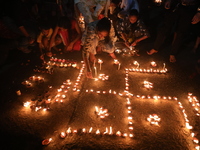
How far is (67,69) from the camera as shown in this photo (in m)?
4.52

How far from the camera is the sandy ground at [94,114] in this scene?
8.59 feet

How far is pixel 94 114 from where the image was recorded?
3.15 metres

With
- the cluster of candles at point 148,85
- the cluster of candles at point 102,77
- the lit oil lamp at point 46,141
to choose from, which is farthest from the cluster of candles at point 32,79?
the cluster of candles at point 148,85

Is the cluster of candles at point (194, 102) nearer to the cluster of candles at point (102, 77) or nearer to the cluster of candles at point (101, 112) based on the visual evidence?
the cluster of candles at point (101, 112)

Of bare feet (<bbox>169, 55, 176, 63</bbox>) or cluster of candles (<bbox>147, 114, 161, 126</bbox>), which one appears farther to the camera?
bare feet (<bbox>169, 55, 176, 63</bbox>)

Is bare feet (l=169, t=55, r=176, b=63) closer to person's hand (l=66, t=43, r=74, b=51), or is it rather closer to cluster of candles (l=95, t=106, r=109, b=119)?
cluster of candles (l=95, t=106, r=109, b=119)

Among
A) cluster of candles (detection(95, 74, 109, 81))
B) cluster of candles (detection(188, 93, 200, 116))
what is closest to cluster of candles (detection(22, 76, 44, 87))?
cluster of candles (detection(95, 74, 109, 81))

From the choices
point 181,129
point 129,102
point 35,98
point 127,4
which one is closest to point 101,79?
point 129,102

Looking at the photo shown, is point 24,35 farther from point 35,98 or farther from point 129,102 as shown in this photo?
point 129,102

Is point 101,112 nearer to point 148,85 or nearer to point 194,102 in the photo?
A: point 148,85

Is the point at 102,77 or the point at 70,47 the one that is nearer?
the point at 102,77

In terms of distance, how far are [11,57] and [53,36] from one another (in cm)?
155

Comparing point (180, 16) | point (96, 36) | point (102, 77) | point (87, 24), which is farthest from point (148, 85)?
point (87, 24)

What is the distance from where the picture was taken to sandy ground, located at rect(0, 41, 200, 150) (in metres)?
2.62
